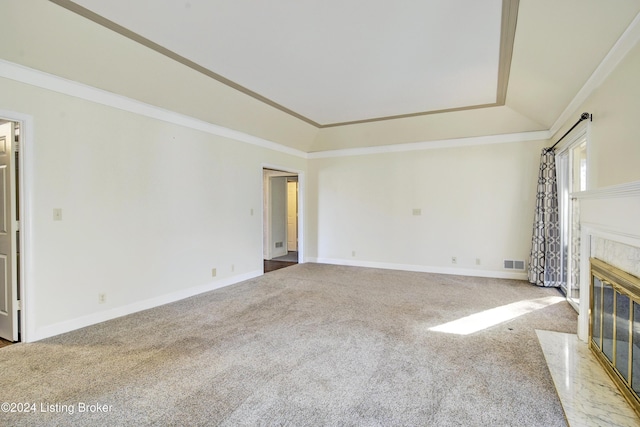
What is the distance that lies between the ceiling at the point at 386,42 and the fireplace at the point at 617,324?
5.63ft

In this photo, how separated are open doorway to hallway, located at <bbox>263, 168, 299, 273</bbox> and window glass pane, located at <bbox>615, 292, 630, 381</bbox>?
213 inches

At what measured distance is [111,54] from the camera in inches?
117

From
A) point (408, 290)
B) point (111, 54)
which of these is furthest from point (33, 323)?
point (408, 290)

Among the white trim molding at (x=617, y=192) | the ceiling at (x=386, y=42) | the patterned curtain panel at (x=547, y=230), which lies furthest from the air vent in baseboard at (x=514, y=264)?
the white trim molding at (x=617, y=192)

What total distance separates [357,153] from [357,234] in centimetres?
170

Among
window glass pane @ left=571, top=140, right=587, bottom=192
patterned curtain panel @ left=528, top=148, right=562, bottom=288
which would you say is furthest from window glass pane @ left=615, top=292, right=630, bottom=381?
patterned curtain panel @ left=528, top=148, right=562, bottom=288

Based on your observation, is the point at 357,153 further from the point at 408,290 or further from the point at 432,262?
the point at 408,290

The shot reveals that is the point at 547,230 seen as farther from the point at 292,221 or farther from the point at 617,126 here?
Result: the point at 292,221

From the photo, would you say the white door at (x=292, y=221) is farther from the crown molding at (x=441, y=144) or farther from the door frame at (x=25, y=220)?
the door frame at (x=25, y=220)

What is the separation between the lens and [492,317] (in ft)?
11.5

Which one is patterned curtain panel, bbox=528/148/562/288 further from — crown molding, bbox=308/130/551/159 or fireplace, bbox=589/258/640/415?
fireplace, bbox=589/258/640/415

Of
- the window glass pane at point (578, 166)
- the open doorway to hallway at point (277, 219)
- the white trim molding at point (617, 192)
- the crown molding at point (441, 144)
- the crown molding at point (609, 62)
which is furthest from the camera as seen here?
the open doorway to hallway at point (277, 219)

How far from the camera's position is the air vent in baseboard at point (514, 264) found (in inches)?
209

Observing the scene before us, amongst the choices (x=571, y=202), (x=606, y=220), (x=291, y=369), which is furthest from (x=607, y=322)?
(x=571, y=202)
